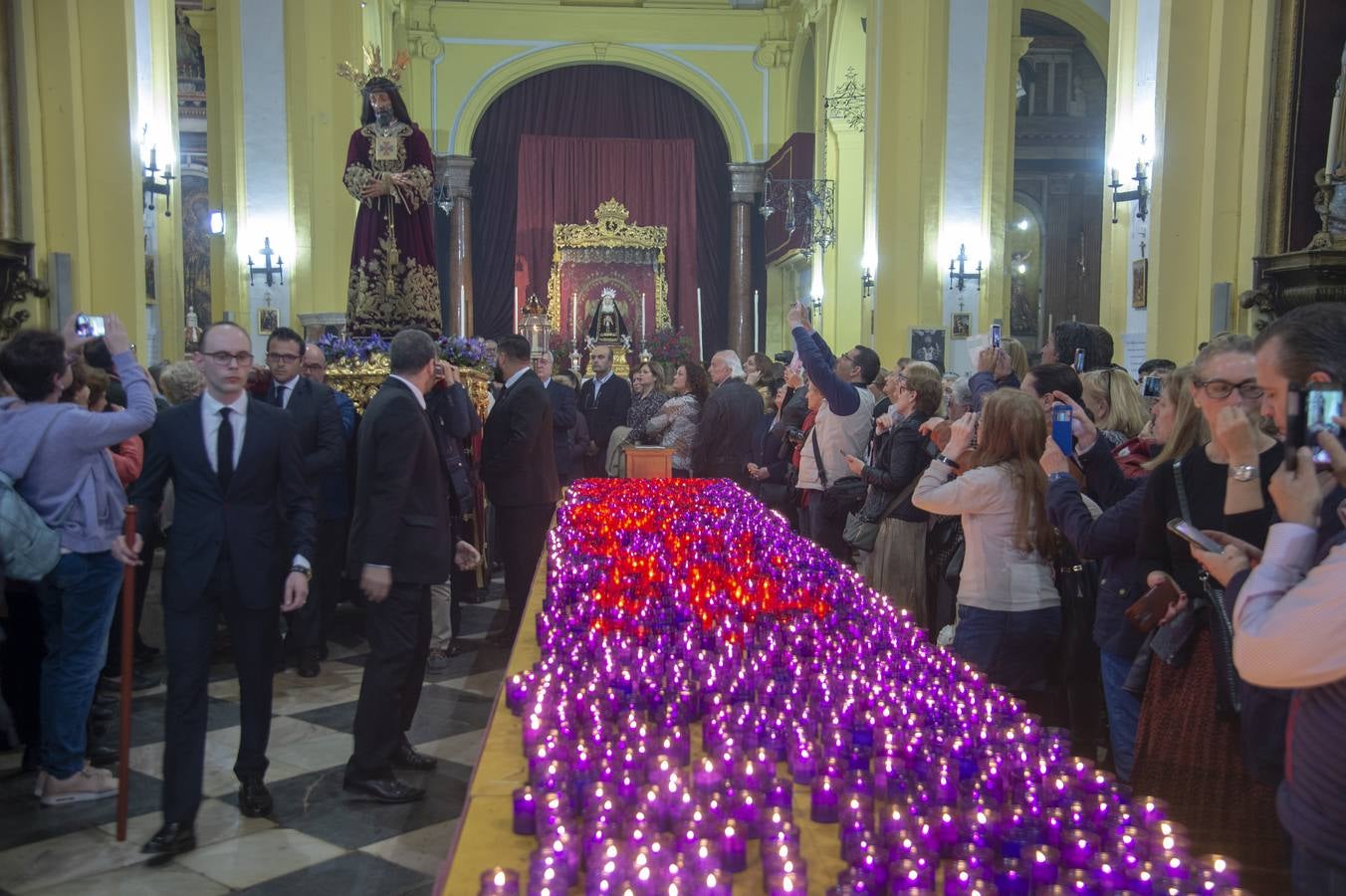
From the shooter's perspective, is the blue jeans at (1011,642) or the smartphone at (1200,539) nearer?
the smartphone at (1200,539)

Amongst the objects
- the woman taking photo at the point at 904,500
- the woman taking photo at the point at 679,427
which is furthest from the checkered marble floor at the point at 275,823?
the woman taking photo at the point at 679,427

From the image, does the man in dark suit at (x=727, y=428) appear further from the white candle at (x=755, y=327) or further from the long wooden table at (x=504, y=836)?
the white candle at (x=755, y=327)

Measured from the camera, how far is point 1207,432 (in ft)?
11.8

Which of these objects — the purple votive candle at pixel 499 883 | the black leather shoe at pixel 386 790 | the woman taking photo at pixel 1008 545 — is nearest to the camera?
the purple votive candle at pixel 499 883

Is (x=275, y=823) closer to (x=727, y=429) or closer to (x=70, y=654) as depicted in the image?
→ (x=70, y=654)

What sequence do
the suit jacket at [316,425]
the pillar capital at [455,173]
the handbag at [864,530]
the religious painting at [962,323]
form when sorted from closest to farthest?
the handbag at [864,530] → the suit jacket at [316,425] → the religious painting at [962,323] → the pillar capital at [455,173]

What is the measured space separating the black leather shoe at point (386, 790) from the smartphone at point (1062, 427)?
9.09 feet

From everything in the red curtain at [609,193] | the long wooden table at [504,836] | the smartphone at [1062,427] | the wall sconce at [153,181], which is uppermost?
the red curtain at [609,193]

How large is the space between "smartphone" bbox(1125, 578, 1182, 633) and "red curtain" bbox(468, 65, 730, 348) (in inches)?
814

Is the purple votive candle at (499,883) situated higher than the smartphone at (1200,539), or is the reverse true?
the smartphone at (1200,539)

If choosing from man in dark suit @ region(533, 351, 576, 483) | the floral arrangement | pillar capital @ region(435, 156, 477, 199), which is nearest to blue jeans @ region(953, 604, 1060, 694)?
man in dark suit @ region(533, 351, 576, 483)

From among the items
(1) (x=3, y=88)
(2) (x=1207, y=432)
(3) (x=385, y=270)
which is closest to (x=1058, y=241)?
(3) (x=385, y=270)

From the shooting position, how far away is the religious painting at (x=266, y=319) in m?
13.6

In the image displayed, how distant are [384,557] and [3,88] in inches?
264
